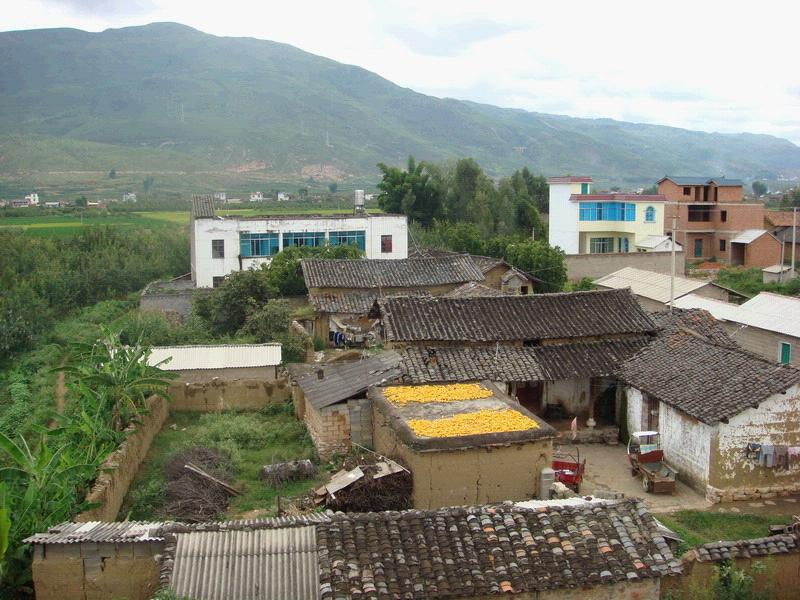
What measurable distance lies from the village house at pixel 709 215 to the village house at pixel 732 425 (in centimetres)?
3687

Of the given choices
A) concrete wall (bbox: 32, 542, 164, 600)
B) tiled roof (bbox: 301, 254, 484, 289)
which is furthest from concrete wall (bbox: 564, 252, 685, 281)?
concrete wall (bbox: 32, 542, 164, 600)

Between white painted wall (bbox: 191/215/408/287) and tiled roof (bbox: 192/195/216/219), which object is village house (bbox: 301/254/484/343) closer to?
white painted wall (bbox: 191/215/408/287)

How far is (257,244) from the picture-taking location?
4384 cm

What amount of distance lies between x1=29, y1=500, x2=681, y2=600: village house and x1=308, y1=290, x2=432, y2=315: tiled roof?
2079 centimetres

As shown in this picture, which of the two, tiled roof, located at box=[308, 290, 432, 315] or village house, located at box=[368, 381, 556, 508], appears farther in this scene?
tiled roof, located at box=[308, 290, 432, 315]

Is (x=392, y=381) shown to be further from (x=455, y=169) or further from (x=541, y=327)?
(x=455, y=169)

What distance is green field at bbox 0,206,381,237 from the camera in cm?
6001

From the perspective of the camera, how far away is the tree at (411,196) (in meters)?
58.5

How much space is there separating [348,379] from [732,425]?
7.98 metres

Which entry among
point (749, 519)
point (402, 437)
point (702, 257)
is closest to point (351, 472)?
point (402, 437)

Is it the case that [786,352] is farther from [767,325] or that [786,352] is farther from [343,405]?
[343,405]

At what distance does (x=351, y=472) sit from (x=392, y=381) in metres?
3.84

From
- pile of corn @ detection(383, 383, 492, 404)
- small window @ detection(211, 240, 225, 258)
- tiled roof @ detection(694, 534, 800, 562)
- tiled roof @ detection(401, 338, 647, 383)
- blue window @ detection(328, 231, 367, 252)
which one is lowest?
tiled roof @ detection(694, 534, 800, 562)

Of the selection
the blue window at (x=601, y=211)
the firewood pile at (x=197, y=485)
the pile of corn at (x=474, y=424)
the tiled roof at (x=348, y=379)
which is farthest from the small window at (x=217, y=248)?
the pile of corn at (x=474, y=424)
